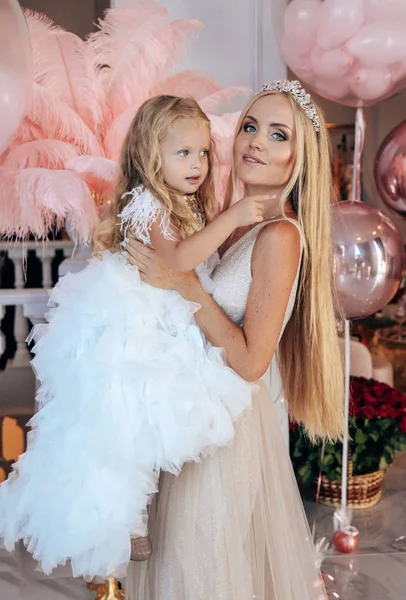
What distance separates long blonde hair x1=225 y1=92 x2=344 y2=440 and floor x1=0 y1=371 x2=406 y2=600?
865 mm

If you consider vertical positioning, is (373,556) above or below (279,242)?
below

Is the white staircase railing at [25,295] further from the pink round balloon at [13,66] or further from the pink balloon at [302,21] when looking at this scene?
the pink balloon at [302,21]

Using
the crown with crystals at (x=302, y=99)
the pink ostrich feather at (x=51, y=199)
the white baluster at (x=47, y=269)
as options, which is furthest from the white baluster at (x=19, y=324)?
the crown with crystals at (x=302, y=99)

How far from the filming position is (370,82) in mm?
2480

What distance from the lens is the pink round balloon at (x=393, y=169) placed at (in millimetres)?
2967

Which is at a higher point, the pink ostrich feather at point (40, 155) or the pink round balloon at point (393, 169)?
the pink ostrich feather at point (40, 155)

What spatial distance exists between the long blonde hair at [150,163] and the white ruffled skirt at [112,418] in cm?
15

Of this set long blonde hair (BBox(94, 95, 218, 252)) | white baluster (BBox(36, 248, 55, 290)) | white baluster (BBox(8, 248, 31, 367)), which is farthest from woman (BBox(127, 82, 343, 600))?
white baluster (BBox(8, 248, 31, 367))

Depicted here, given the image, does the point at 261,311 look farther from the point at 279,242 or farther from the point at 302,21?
the point at 302,21

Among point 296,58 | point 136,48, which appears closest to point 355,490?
point 296,58

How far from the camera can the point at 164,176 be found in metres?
1.69

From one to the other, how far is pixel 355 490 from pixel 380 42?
1.90 m

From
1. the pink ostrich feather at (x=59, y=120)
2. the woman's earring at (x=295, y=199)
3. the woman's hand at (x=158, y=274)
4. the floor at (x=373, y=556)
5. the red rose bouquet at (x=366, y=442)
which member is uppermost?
the pink ostrich feather at (x=59, y=120)

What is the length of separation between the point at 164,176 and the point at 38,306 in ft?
4.10
